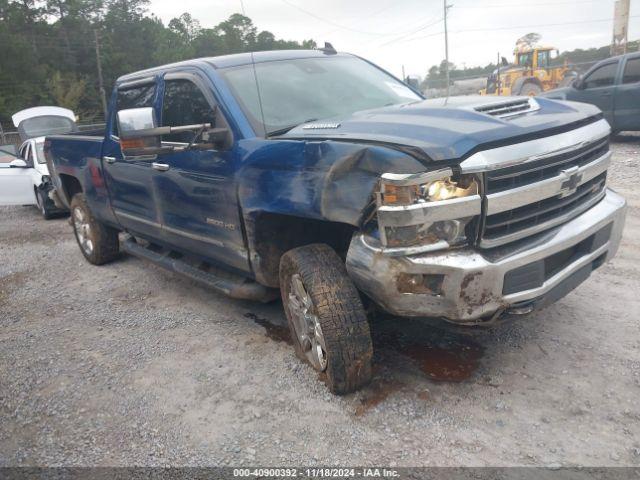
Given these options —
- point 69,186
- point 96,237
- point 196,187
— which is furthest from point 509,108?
point 69,186

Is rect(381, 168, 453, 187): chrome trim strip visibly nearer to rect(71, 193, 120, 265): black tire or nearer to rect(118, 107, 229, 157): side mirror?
rect(118, 107, 229, 157): side mirror

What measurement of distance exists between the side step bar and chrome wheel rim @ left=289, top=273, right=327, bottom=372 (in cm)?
44

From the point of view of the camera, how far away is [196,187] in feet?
12.6

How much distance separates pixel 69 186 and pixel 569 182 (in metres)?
5.56

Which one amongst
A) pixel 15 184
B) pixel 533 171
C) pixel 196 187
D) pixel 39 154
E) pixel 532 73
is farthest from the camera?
pixel 532 73

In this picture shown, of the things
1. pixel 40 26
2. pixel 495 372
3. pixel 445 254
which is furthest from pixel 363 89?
pixel 40 26

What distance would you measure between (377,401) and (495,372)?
72 cm

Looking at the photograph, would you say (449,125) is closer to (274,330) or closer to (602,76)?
(274,330)

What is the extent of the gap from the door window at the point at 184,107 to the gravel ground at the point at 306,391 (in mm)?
1438

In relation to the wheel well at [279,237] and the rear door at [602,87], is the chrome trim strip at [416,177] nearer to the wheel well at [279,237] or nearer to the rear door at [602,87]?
the wheel well at [279,237]

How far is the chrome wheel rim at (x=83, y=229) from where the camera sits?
6.15m

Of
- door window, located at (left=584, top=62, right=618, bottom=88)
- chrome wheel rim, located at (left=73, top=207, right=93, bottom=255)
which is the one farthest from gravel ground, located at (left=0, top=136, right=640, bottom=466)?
door window, located at (left=584, top=62, right=618, bottom=88)

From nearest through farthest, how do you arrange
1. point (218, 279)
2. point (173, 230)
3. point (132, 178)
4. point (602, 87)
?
1. point (218, 279)
2. point (173, 230)
3. point (132, 178)
4. point (602, 87)

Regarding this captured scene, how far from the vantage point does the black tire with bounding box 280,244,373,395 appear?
2904 millimetres
